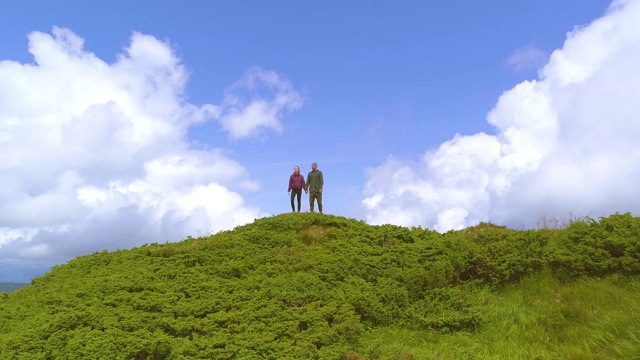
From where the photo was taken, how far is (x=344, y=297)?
9203 mm

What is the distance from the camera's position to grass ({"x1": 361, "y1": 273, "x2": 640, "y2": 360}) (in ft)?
25.4

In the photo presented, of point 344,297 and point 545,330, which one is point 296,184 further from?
point 545,330

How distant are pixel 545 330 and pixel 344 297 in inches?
145

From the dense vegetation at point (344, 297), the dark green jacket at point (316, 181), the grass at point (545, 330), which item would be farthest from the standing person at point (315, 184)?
the grass at point (545, 330)

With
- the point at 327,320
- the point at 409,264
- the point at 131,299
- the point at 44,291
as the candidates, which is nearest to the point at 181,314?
the point at 131,299

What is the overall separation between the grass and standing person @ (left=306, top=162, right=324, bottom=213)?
10.1 meters

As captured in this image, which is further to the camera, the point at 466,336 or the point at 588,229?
the point at 588,229

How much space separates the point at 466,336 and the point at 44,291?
8.98m

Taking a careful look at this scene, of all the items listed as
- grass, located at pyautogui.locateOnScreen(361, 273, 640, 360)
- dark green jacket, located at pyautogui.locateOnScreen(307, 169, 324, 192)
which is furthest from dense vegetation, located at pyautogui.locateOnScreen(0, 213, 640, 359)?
dark green jacket, located at pyautogui.locateOnScreen(307, 169, 324, 192)

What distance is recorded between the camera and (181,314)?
8.66 metres

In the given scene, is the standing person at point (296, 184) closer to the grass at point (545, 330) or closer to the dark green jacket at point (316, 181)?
the dark green jacket at point (316, 181)

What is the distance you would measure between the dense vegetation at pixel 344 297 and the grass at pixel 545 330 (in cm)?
3

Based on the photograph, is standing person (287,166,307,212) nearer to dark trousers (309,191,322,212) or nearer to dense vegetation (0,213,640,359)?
dark trousers (309,191,322,212)

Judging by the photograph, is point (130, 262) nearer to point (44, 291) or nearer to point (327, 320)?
point (44, 291)
